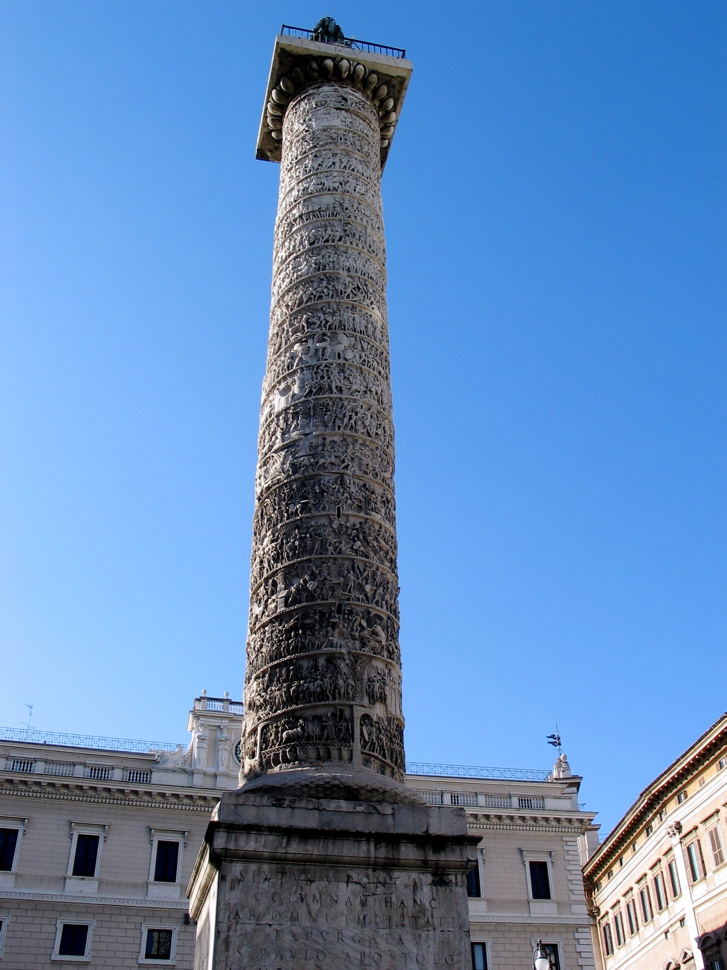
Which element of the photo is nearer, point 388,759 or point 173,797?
point 388,759

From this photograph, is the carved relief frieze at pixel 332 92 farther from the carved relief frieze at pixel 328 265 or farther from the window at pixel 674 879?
the window at pixel 674 879

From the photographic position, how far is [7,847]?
1720 centimetres

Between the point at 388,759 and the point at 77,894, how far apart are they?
13415mm

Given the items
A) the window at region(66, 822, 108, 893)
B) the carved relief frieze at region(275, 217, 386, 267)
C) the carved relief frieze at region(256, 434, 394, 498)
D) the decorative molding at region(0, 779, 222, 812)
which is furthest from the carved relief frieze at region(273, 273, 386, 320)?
the window at region(66, 822, 108, 893)

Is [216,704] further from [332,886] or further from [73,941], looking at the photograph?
[332,886]

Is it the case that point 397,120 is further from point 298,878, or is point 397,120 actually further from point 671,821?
point 671,821

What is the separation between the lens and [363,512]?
6648 mm

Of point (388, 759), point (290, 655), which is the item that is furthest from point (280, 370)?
point (388, 759)

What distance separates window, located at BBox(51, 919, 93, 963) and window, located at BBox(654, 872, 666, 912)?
11676 millimetres

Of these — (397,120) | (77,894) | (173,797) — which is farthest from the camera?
(173,797)

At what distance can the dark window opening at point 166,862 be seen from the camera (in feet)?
58.0

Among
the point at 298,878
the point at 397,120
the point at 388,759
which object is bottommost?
the point at 298,878

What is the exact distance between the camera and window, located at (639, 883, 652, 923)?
70.7 ft

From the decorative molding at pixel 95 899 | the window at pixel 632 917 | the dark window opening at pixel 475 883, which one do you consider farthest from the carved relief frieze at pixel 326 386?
the window at pixel 632 917
